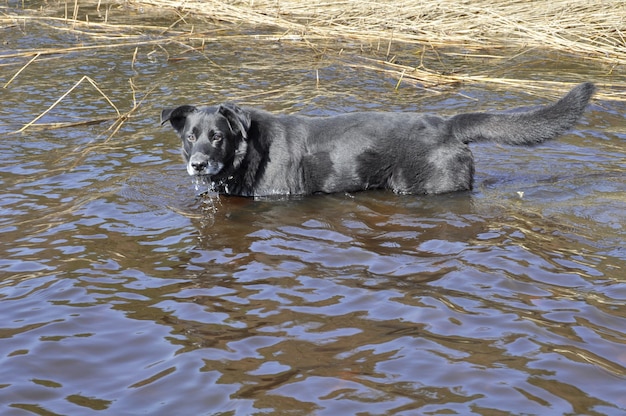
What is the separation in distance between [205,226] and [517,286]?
2604 millimetres

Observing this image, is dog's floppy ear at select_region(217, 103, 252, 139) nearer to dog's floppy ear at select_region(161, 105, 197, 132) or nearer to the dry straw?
dog's floppy ear at select_region(161, 105, 197, 132)

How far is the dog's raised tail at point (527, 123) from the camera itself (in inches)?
264

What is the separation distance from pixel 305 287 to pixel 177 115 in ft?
9.01

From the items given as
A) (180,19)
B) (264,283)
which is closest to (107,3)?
(180,19)

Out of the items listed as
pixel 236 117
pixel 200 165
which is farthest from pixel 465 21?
pixel 200 165

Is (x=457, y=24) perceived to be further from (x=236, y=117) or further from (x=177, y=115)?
(x=177, y=115)

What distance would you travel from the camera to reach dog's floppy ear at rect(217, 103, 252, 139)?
7.07 metres

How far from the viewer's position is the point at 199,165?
22.7 ft

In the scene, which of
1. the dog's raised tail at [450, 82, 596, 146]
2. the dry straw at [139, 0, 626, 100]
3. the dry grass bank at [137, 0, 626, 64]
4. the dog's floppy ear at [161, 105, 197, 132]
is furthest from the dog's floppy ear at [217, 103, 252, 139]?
the dry grass bank at [137, 0, 626, 64]

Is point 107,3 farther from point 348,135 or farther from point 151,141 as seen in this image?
point 348,135

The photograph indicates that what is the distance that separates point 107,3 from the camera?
16.2 meters

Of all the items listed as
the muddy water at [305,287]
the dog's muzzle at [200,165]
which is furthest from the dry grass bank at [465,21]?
the dog's muzzle at [200,165]

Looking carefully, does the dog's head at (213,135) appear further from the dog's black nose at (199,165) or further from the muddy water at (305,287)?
the muddy water at (305,287)

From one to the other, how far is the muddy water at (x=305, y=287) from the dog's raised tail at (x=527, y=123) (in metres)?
0.45
